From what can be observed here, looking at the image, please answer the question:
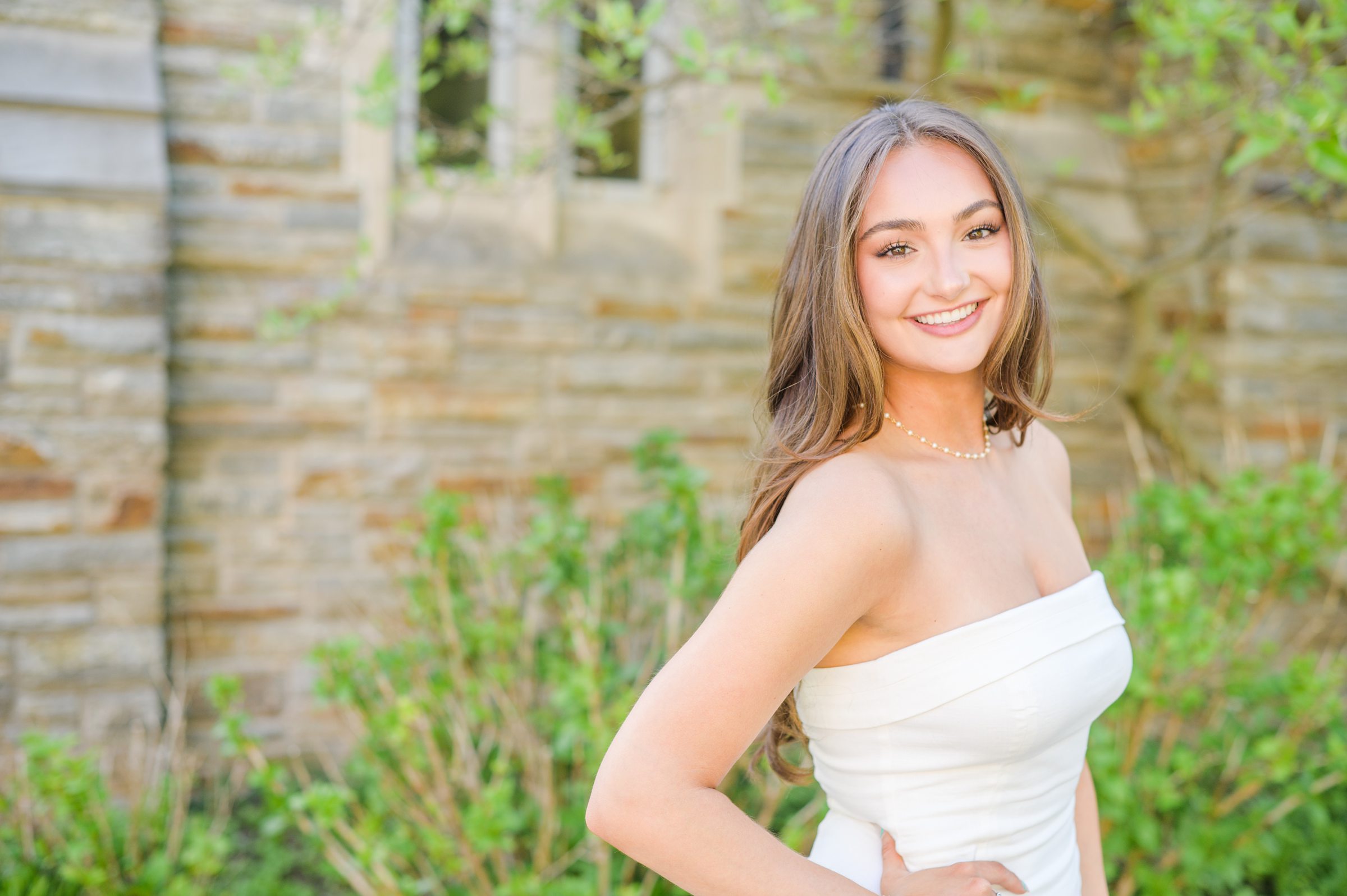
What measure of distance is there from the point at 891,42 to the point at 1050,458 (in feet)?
11.1

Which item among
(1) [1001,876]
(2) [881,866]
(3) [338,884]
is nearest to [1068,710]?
(1) [1001,876]

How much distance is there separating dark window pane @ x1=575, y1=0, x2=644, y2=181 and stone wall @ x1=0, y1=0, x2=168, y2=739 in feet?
5.50

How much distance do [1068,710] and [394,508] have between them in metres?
3.25

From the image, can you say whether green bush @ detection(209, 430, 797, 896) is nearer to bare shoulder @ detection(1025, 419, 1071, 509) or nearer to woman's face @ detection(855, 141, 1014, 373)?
bare shoulder @ detection(1025, 419, 1071, 509)

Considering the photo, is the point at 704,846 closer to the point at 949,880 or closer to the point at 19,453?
the point at 949,880

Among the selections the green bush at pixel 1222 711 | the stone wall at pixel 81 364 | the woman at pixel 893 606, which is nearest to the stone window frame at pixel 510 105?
the stone wall at pixel 81 364

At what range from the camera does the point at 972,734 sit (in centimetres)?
133

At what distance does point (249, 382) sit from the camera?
400 centimetres

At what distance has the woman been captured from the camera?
118 cm

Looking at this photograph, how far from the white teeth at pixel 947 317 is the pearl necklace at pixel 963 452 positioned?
14cm

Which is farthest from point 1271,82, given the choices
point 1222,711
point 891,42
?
point 1222,711

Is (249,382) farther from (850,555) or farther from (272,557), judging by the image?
(850,555)

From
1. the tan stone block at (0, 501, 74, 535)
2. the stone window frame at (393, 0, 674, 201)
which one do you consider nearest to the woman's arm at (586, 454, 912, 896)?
the stone window frame at (393, 0, 674, 201)

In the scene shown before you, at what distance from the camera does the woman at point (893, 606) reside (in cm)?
118
